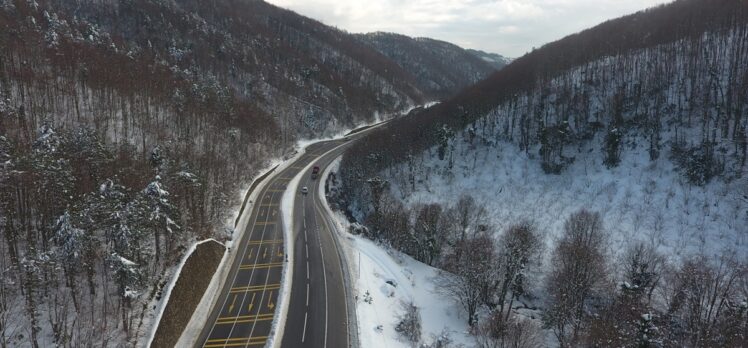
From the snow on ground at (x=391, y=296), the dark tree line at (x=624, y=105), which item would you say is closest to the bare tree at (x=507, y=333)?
the snow on ground at (x=391, y=296)

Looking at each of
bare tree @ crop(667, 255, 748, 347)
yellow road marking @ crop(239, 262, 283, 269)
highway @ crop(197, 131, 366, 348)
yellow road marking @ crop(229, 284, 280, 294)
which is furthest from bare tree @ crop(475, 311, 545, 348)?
yellow road marking @ crop(239, 262, 283, 269)

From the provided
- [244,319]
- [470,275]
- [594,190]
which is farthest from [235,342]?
[594,190]

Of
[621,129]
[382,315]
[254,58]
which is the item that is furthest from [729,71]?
[254,58]

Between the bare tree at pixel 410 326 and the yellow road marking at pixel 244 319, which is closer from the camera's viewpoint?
the yellow road marking at pixel 244 319

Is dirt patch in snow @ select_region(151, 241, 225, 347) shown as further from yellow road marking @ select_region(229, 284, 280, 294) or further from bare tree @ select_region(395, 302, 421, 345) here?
bare tree @ select_region(395, 302, 421, 345)

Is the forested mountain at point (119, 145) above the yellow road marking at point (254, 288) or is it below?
above

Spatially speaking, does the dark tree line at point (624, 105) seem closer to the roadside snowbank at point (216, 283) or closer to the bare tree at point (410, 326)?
the roadside snowbank at point (216, 283)

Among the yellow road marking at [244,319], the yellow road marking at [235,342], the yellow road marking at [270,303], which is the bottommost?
the yellow road marking at [235,342]
